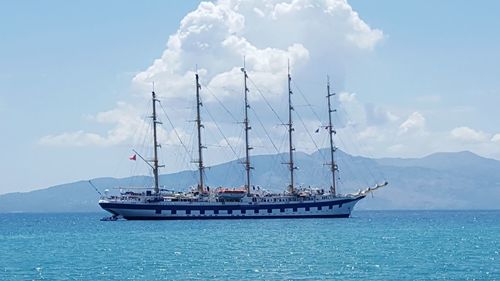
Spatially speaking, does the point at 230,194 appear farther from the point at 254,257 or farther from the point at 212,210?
the point at 254,257

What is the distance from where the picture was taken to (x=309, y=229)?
345 ft

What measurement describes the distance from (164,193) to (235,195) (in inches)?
472

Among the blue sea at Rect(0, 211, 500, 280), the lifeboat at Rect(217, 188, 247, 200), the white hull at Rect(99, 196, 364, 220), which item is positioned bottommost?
the blue sea at Rect(0, 211, 500, 280)

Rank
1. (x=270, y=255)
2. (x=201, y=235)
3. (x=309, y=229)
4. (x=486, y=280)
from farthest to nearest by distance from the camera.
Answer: (x=309, y=229), (x=201, y=235), (x=270, y=255), (x=486, y=280)

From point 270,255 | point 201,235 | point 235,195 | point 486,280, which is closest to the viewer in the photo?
point 486,280

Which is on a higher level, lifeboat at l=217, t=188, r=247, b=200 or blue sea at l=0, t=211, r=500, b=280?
lifeboat at l=217, t=188, r=247, b=200

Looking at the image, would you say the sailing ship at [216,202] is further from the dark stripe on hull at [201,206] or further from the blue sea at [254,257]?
the blue sea at [254,257]

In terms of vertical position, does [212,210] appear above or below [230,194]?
below

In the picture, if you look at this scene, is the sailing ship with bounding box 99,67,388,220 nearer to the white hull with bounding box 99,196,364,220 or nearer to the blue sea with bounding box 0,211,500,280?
the white hull with bounding box 99,196,364,220

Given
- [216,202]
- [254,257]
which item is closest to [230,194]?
[216,202]

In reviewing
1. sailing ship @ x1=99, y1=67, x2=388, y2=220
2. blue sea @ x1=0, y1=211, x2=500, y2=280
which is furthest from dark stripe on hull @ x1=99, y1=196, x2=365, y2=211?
blue sea @ x1=0, y1=211, x2=500, y2=280

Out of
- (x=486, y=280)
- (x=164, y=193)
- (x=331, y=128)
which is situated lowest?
(x=486, y=280)

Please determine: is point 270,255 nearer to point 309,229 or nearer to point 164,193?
point 309,229

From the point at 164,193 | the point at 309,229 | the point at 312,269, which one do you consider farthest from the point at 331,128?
the point at 312,269
